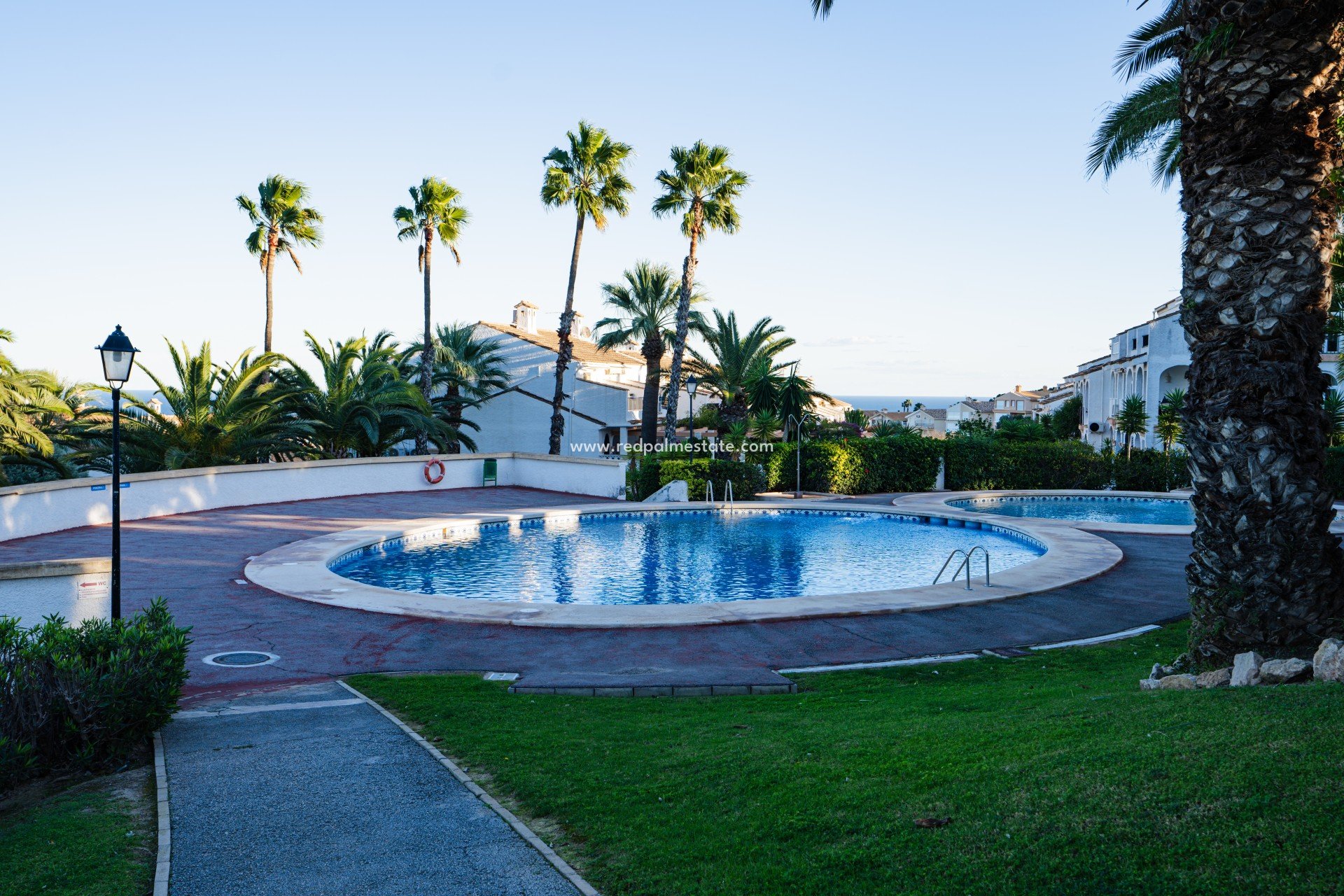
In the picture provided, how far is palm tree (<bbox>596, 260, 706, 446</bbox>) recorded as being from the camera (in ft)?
128

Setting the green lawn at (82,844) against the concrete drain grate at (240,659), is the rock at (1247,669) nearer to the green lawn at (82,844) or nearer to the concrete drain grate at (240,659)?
the green lawn at (82,844)

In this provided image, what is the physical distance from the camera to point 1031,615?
1204 cm

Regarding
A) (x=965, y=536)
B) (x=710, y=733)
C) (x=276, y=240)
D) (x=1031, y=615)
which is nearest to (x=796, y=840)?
(x=710, y=733)

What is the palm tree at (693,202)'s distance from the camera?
3359cm

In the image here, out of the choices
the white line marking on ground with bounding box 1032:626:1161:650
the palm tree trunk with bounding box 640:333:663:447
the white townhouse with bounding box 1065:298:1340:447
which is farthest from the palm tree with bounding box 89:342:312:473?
the white townhouse with bounding box 1065:298:1340:447

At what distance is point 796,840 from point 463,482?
→ 2885 centimetres

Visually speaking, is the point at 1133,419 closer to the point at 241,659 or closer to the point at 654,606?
the point at 654,606

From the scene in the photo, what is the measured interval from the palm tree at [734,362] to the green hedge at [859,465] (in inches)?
235

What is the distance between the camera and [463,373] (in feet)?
135

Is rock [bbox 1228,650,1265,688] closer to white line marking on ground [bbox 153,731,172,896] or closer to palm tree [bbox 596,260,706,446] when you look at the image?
white line marking on ground [bbox 153,731,172,896]

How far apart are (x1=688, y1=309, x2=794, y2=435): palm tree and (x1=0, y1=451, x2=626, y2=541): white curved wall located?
29.4ft

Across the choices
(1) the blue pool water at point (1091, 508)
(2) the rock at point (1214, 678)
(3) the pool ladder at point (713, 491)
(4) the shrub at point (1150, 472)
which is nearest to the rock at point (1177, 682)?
(2) the rock at point (1214, 678)

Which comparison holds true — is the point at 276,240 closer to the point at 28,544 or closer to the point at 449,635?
the point at 28,544

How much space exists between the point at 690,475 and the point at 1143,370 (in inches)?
1100
